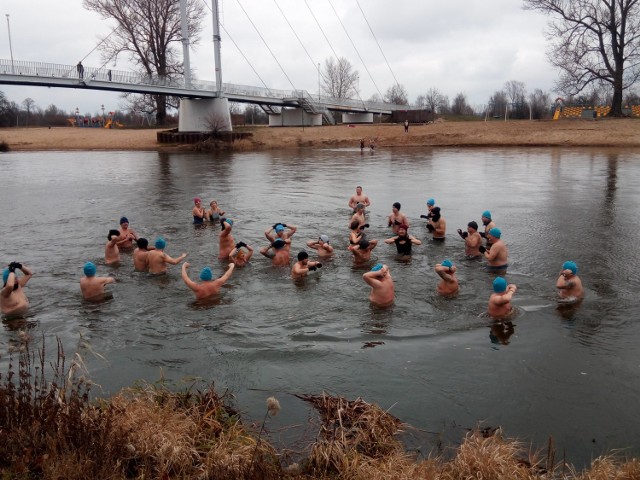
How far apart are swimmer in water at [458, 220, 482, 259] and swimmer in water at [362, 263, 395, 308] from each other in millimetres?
3753

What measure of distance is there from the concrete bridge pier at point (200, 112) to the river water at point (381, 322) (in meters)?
36.6

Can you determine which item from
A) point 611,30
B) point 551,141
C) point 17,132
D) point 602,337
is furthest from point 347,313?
point 17,132

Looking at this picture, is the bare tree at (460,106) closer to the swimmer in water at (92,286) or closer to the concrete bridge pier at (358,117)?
the concrete bridge pier at (358,117)

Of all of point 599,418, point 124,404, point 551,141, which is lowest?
point 599,418

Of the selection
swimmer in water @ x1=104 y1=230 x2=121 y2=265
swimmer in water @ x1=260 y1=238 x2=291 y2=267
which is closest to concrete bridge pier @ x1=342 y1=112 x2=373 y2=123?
swimmer in water @ x1=260 y1=238 x2=291 y2=267

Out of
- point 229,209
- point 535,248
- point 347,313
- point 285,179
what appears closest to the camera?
point 347,313

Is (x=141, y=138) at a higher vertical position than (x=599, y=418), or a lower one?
higher

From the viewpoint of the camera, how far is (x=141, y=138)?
60156mm

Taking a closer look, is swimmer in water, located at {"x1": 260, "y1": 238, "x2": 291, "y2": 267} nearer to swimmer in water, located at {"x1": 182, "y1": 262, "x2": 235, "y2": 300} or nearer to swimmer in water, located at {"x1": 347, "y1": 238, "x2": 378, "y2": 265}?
swimmer in water, located at {"x1": 347, "y1": 238, "x2": 378, "y2": 265}

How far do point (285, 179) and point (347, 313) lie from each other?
2020cm

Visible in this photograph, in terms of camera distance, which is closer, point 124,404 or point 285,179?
point 124,404

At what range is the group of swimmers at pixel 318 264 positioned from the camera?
9914 mm

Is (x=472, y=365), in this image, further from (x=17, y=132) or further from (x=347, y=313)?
(x=17, y=132)

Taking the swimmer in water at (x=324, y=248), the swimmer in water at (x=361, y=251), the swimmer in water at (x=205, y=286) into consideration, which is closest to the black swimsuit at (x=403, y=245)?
the swimmer in water at (x=361, y=251)
